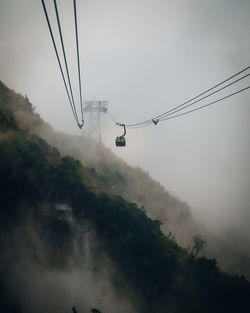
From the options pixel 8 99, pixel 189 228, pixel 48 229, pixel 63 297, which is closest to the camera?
pixel 63 297

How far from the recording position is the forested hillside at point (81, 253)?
93.2 feet

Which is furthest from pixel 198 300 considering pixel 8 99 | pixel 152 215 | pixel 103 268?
pixel 8 99

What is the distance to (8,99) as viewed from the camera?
159ft

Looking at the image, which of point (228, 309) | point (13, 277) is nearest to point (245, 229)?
point (228, 309)

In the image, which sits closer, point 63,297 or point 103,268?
point 63,297

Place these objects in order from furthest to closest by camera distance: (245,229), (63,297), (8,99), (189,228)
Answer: (245,229)
(189,228)
(8,99)
(63,297)

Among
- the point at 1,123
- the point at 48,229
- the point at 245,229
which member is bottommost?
the point at 245,229

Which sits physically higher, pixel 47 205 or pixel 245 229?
pixel 47 205

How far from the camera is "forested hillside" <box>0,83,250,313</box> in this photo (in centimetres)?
2842

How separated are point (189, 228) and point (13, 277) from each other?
3511 inches

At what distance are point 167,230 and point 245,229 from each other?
147m

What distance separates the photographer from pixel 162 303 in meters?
30.8

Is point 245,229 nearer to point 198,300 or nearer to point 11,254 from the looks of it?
point 198,300

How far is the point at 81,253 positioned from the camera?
32.7 metres
